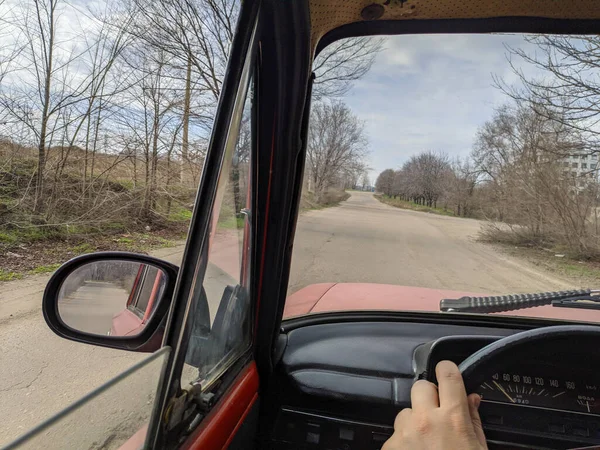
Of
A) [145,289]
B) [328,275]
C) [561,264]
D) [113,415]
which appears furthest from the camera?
[328,275]

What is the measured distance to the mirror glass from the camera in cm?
137

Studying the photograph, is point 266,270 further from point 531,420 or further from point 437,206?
point 437,206

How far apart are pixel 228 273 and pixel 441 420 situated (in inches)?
30.8

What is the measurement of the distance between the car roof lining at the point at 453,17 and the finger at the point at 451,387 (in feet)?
3.91

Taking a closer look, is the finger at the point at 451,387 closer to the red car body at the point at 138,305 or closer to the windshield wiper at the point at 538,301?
the windshield wiper at the point at 538,301

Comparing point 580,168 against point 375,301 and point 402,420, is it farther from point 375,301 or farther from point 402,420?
point 402,420

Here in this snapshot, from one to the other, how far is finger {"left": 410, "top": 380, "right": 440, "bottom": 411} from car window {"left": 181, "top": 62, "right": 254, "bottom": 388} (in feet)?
1.99

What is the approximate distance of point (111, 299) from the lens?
5.88ft

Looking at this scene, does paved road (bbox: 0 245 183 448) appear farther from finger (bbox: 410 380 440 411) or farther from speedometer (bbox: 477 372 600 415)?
speedometer (bbox: 477 372 600 415)

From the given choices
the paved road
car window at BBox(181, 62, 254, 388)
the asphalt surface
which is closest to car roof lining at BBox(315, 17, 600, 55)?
car window at BBox(181, 62, 254, 388)

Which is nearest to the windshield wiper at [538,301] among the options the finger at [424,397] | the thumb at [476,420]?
the thumb at [476,420]

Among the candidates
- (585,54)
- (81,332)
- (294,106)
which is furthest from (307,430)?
(585,54)

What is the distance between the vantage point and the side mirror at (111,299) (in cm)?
120

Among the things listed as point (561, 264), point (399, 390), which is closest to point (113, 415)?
point (399, 390)
